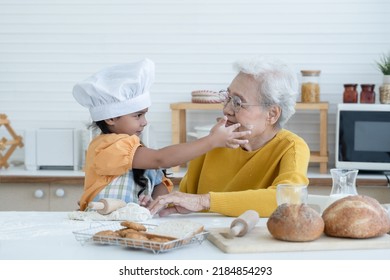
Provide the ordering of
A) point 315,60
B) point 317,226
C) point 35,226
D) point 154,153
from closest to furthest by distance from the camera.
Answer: point 317,226
point 35,226
point 154,153
point 315,60

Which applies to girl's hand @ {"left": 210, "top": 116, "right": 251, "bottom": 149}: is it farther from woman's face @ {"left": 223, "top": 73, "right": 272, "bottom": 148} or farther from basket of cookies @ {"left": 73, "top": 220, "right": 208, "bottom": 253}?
basket of cookies @ {"left": 73, "top": 220, "right": 208, "bottom": 253}

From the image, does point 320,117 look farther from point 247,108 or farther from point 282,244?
point 282,244

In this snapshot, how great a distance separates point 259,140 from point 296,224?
107 centimetres

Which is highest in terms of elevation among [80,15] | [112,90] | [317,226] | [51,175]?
[80,15]

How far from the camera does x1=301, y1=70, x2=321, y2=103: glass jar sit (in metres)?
4.89

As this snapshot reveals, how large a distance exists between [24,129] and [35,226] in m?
2.91

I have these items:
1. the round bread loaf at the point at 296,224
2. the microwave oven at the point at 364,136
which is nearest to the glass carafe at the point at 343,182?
the round bread loaf at the point at 296,224

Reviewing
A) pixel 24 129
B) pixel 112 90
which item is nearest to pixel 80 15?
pixel 24 129

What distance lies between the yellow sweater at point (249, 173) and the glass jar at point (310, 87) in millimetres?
1783

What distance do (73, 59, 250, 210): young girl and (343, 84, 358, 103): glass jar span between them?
6.72 feet

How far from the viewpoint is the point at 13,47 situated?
17.4ft

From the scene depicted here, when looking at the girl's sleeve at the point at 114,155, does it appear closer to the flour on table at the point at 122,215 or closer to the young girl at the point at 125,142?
the young girl at the point at 125,142
